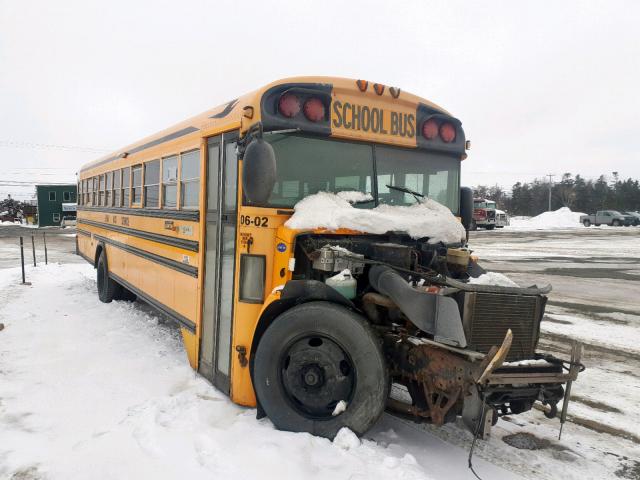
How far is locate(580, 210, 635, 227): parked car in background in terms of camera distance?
40.4 m

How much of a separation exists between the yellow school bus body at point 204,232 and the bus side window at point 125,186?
223mm

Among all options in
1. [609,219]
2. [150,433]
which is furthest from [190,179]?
[609,219]

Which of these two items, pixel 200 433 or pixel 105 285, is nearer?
pixel 200 433

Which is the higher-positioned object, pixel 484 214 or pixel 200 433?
pixel 484 214

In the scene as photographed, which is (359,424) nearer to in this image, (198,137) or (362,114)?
(362,114)

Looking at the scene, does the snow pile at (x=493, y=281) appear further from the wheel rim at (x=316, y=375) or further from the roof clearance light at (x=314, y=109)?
the roof clearance light at (x=314, y=109)

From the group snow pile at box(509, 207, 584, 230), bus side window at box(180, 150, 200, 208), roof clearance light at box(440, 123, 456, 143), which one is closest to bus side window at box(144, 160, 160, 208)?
bus side window at box(180, 150, 200, 208)

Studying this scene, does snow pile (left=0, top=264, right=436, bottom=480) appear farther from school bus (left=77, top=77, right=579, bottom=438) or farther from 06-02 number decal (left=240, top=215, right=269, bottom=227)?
06-02 number decal (left=240, top=215, right=269, bottom=227)

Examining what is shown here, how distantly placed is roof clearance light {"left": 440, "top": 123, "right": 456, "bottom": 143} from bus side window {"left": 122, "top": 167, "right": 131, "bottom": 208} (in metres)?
4.33

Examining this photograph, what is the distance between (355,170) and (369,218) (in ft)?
1.59

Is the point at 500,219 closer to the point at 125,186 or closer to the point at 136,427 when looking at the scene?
the point at 125,186

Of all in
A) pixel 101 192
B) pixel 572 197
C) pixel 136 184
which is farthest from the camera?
pixel 572 197

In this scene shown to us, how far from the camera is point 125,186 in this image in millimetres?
6789

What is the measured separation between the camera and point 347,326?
300 cm
